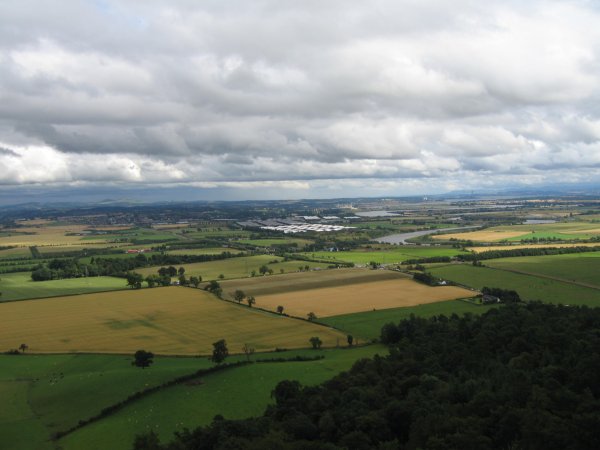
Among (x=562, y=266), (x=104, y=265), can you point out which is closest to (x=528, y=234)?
(x=562, y=266)

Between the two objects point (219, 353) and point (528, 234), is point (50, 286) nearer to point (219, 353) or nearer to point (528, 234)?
point (219, 353)

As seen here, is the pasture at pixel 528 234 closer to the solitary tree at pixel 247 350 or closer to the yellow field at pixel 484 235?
the yellow field at pixel 484 235

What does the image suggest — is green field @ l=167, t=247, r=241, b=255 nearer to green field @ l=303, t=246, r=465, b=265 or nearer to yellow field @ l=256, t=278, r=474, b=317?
green field @ l=303, t=246, r=465, b=265

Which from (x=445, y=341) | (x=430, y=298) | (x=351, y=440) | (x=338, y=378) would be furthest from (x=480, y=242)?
(x=351, y=440)

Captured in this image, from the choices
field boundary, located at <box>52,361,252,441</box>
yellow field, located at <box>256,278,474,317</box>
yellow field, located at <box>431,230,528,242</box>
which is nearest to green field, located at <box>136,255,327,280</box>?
yellow field, located at <box>256,278,474,317</box>

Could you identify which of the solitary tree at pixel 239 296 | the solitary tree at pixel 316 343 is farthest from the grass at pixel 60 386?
the solitary tree at pixel 239 296

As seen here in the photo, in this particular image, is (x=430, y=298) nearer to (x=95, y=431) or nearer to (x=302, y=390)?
(x=302, y=390)
